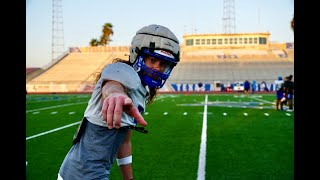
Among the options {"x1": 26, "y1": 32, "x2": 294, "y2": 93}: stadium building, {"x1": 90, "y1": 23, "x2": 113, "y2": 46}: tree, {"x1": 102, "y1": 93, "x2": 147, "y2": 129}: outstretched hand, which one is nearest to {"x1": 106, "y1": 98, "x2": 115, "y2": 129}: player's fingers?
{"x1": 102, "y1": 93, "x2": 147, "y2": 129}: outstretched hand

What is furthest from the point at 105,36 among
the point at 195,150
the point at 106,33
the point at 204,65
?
the point at 195,150

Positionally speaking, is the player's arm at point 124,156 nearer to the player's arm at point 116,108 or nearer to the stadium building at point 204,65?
the player's arm at point 116,108

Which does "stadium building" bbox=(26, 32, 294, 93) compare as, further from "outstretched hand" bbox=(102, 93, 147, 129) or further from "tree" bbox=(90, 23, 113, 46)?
"outstretched hand" bbox=(102, 93, 147, 129)

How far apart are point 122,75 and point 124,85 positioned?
0.07 meters

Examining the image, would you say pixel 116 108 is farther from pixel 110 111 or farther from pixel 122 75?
pixel 122 75

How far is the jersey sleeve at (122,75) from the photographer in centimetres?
238

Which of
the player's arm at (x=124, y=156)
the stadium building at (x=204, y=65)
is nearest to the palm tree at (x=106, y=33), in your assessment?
the stadium building at (x=204, y=65)

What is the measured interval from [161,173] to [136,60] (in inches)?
163

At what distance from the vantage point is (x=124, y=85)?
7.77 feet

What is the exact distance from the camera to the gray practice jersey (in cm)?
240
